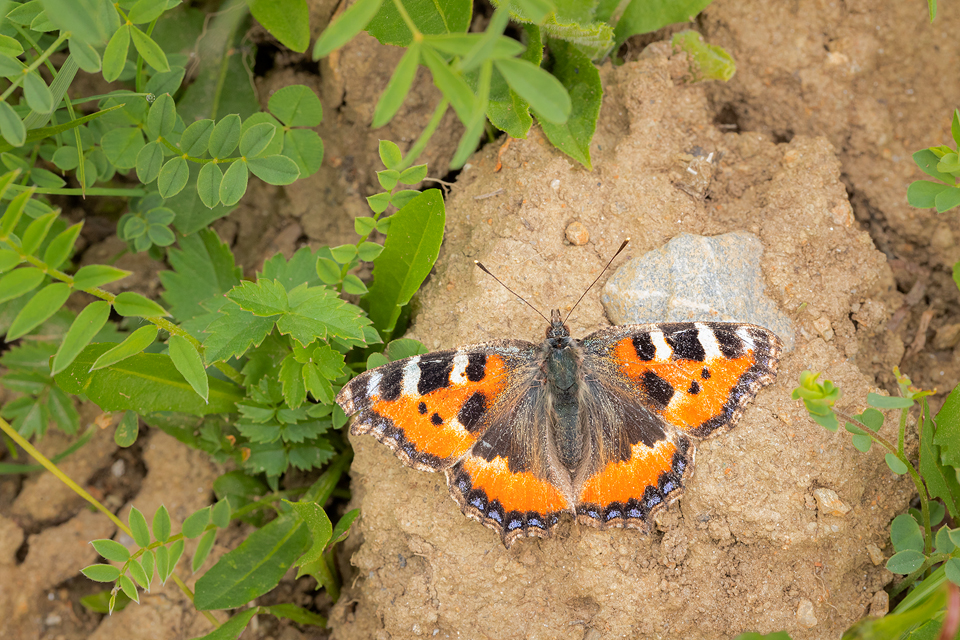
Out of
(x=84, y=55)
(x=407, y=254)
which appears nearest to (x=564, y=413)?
(x=407, y=254)

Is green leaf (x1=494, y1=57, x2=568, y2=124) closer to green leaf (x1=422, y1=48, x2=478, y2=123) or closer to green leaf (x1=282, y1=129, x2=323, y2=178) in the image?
green leaf (x1=422, y1=48, x2=478, y2=123)

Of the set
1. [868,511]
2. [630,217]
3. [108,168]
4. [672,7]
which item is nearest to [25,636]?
[108,168]

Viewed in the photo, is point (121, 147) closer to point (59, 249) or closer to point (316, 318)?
point (59, 249)

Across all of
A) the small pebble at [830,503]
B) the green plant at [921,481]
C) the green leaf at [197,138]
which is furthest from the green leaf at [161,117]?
the small pebble at [830,503]

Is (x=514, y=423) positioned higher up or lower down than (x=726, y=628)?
higher up

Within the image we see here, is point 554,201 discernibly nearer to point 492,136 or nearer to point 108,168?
point 492,136
